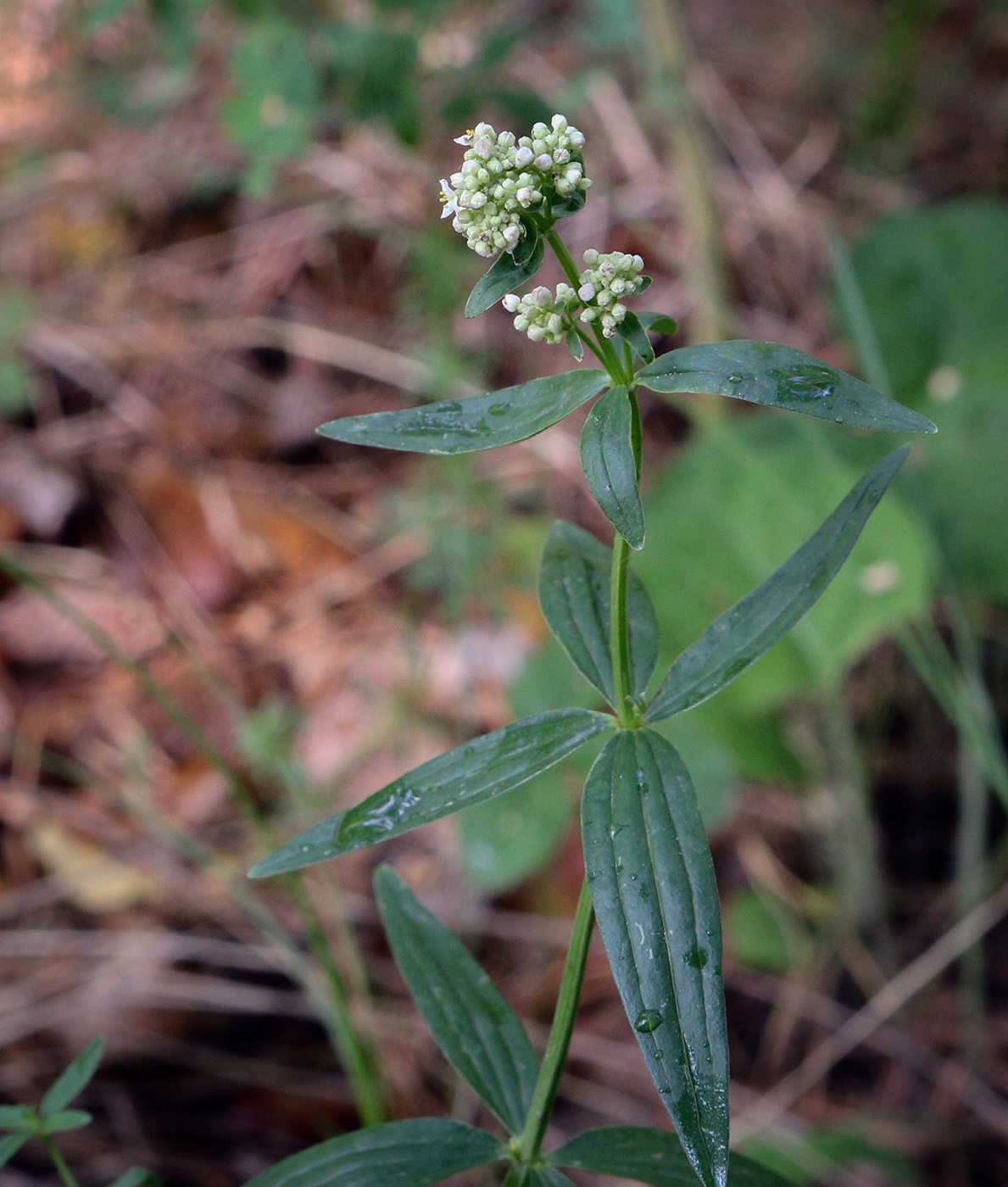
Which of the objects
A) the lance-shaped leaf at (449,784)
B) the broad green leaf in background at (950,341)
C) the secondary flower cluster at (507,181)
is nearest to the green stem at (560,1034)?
the lance-shaped leaf at (449,784)

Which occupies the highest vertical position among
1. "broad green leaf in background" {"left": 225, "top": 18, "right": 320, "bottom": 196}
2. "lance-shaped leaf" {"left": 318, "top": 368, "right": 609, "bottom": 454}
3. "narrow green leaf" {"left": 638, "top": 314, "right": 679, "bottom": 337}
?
"broad green leaf in background" {"left": 225, "top": 18, "right": 320, "bottom": 196}

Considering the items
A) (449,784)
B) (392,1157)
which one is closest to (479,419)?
(449,784)

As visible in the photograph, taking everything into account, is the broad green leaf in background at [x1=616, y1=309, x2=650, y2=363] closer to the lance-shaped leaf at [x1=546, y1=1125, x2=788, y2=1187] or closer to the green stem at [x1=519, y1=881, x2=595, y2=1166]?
the green stem at [x1=519, y1=881, x2=595, y2=1166]

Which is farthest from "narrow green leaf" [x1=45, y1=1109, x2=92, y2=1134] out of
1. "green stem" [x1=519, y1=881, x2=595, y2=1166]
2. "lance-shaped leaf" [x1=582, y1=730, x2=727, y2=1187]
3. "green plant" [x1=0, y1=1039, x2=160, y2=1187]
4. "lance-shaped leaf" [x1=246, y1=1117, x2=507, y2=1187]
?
"lance-shaped leaf" [x1=582, y1=730, x2=727, y2=1187]

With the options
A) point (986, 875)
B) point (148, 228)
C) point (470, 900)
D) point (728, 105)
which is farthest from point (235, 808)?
point (728, 105)

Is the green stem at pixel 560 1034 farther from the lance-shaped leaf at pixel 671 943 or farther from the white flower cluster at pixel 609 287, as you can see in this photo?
the white flower cluster at pixel 609 287
